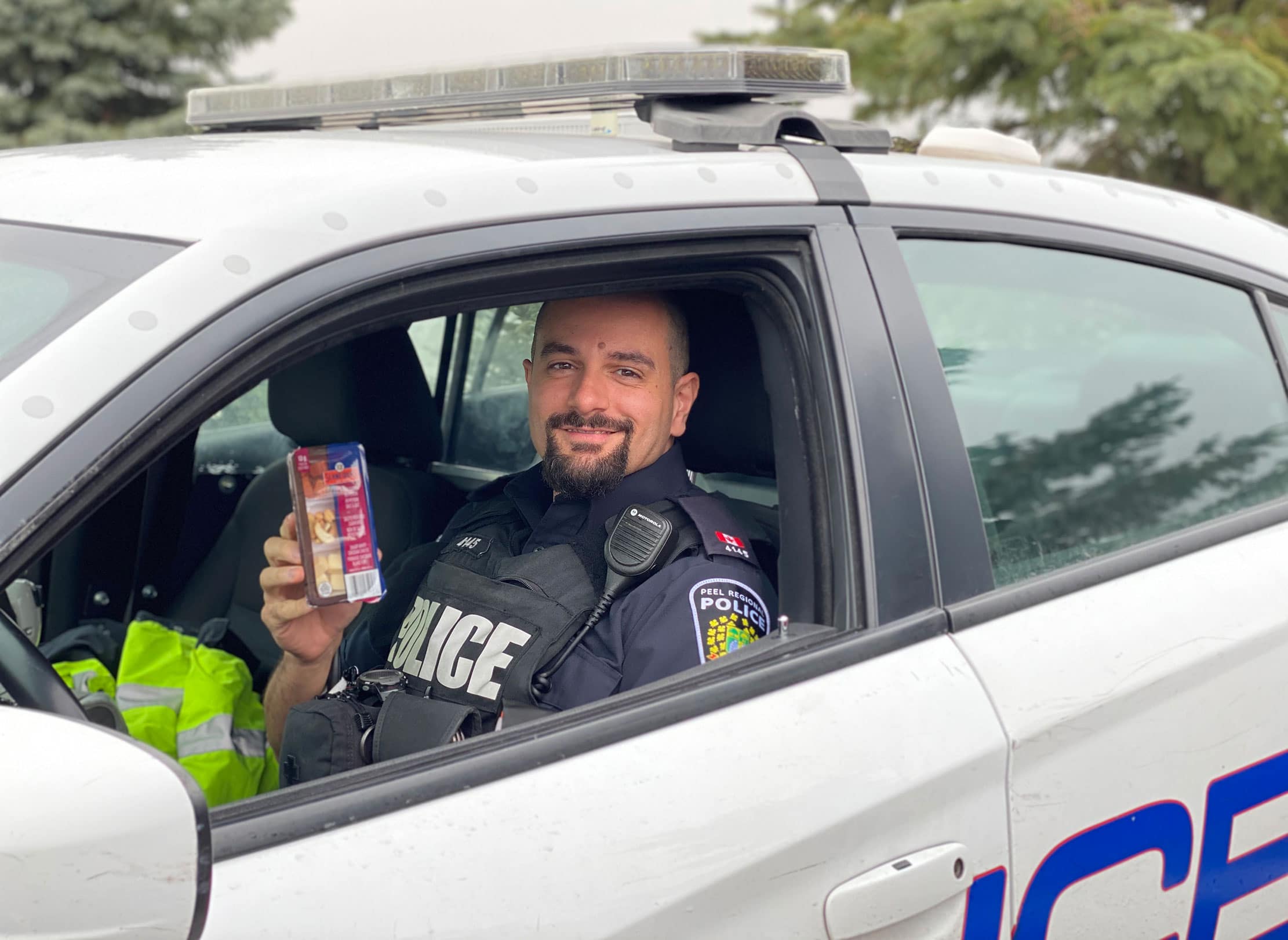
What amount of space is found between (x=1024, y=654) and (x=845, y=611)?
21 centimetres

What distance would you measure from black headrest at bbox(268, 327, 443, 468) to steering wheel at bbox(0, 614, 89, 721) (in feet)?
3.57

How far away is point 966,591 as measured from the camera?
143 cm

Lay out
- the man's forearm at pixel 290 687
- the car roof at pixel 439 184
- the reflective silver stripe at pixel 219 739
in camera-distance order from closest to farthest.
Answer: the car roof at pixel 439 184 < the man's forearm at pixel 290 687 < the reflective silver stripe at pixel 219 739

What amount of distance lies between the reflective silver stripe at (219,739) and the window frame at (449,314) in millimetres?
1095

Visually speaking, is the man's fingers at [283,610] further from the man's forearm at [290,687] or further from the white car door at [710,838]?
the white car door at [710,838]

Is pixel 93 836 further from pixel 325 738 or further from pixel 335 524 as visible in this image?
pixel 325 738

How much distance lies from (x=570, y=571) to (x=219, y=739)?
738 mm

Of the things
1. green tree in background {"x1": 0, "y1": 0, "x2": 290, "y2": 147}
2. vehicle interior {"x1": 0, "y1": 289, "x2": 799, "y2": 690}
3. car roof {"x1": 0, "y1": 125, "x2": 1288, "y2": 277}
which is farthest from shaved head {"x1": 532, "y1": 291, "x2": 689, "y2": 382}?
green tree in background {"x1": 0, "y1": 0, "x2": 290, "y2": 147}

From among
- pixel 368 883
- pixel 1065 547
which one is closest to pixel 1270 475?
pixel 1065 547

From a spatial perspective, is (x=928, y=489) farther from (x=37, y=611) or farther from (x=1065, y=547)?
(x=37, y=611)

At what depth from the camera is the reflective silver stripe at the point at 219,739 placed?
2.12 m

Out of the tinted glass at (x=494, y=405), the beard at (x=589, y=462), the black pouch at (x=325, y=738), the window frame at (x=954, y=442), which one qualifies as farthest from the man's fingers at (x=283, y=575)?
the tinted glass at (x=494, y=405)

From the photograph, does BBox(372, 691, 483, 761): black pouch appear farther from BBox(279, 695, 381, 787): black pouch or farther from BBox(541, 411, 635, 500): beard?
BBox(541, 411, 635, 500): beard

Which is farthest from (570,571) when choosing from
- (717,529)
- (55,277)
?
(55,277)
